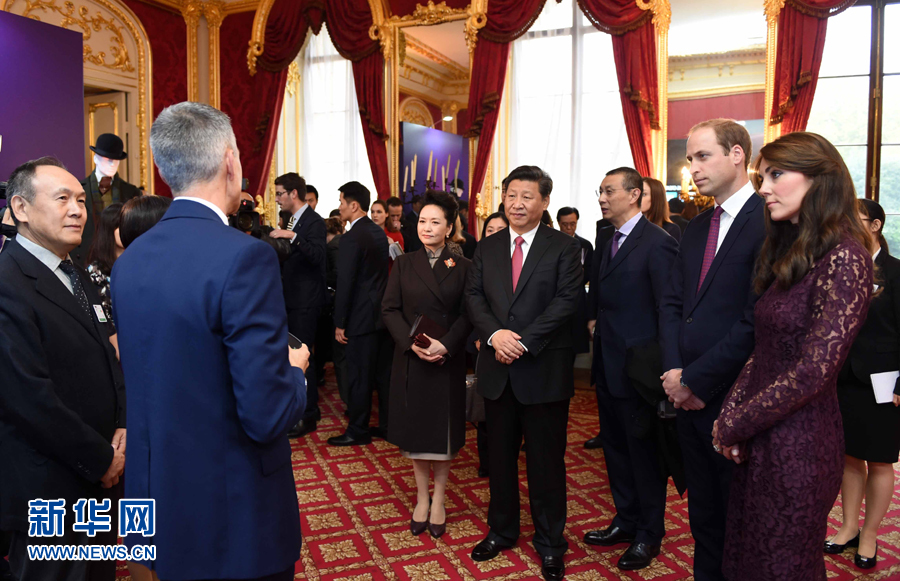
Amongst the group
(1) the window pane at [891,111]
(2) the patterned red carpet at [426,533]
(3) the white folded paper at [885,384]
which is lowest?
(2) the patterned red carpet at [426,533]

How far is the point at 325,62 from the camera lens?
25.5 feet

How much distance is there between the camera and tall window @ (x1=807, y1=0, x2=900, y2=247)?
577cm

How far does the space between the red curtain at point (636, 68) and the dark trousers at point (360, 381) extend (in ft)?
11.1

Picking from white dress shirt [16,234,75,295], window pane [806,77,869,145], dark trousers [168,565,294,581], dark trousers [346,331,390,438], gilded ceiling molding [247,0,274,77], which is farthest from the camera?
gilded ceiling molding [247,0,274,77]

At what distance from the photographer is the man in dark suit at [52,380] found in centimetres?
168

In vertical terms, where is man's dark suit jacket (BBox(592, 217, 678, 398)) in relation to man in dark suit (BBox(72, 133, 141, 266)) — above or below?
below

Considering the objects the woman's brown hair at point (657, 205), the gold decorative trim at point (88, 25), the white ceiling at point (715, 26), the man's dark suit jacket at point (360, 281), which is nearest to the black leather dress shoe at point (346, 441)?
the man's dark suit jacket at point (360, 281)

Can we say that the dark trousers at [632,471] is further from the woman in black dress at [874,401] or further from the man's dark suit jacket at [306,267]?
the man's dark suit jacket at [306,267]

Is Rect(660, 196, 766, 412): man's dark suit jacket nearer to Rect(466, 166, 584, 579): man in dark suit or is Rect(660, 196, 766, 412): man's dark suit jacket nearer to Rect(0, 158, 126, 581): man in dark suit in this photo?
Rect(466, 166, 584, 579): man in dark suit

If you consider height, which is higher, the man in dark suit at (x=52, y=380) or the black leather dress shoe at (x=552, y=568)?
the man in dark suit at (x=52, y=380)

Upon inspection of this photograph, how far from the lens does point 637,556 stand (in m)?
2.67

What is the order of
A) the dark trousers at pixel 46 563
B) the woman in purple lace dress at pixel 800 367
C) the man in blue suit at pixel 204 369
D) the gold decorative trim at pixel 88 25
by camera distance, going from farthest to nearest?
1. the gold decorative trim at pixel 88 25
2. the dark trousers at pixel 46 563
3. the woman in purple lace dress at pixel 800 367
4. the man in blue suit at pixel 204 369

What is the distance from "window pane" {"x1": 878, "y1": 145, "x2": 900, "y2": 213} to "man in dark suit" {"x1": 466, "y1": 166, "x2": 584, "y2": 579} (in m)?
4.73

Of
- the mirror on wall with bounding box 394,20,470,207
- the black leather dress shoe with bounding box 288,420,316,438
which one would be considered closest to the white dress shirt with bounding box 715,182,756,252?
the black leather dress shoe with bounding box 288,420,316,438
